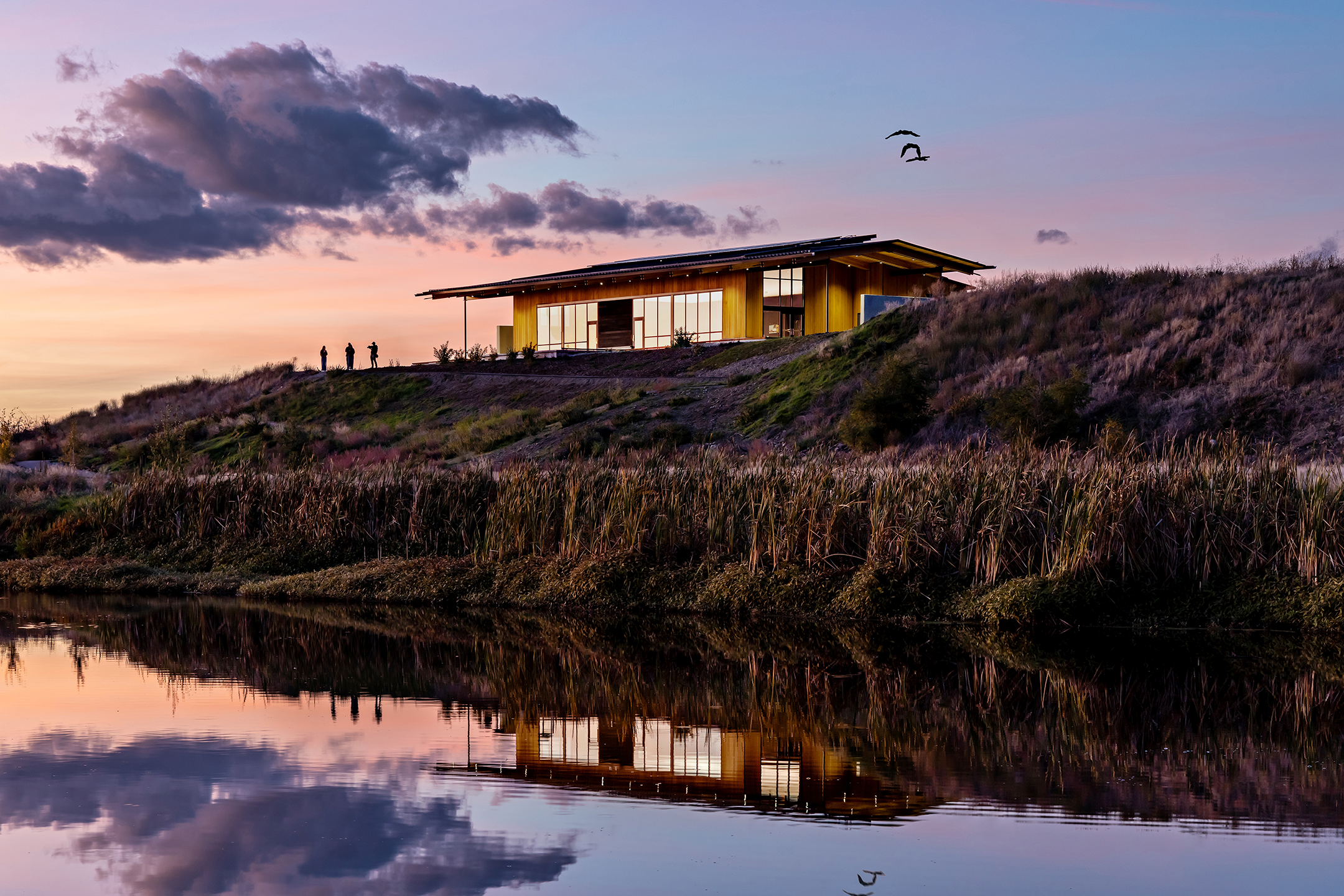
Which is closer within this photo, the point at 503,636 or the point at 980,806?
the point at 980,806

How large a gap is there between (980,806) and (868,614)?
25.7 feet

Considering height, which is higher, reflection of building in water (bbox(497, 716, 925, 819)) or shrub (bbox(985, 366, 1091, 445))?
shrub (bbox(985, 366, 1091, 445))

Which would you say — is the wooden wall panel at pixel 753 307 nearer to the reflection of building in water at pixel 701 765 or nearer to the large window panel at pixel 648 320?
the large window panel at pixel 648 320

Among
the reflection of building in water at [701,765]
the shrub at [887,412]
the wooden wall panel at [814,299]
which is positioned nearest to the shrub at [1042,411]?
the shrub at [887,412]

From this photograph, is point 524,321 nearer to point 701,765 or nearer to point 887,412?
point 887,412

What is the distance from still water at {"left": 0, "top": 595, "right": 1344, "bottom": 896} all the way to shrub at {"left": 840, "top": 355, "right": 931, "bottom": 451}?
1674 centimetres

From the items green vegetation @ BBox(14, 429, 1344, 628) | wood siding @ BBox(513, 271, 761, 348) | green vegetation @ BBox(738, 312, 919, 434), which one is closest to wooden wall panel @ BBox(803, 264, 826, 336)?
wood siding @ BBox(513, 271, 761, 348)

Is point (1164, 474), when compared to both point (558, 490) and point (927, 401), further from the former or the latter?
point (927, 401)

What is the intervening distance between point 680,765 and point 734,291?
4444 cm

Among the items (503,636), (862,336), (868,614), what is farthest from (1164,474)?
(862,336)

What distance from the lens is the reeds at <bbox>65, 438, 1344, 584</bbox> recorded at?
1474 cm

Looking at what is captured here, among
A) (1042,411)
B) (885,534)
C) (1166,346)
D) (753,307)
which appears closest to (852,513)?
(885,534)

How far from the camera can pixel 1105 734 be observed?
943cm

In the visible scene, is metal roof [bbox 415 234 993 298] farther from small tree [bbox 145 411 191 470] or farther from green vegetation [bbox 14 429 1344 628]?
green vegetation [bbox 14 429 1344 628]
